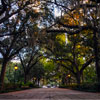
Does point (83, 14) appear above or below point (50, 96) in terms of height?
above

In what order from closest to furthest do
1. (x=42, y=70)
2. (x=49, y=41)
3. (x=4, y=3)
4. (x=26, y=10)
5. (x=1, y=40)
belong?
(x=4, y=3), (x=49, y=41), (x=26, y=10), (x=1, y=40), (x=42, y=70)

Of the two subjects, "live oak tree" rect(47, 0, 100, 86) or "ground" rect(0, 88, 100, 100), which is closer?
"ground" rect(0, 88, 100, 100)

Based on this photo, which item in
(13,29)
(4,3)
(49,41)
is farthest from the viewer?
(13,29)

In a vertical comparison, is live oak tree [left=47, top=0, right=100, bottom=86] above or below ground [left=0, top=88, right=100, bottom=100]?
above

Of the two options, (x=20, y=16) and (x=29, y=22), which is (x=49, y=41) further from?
(x=20, y=16)

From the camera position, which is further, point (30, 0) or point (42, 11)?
point (42, 11)

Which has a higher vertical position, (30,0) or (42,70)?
(30,0)

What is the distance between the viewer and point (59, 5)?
10.4 metres

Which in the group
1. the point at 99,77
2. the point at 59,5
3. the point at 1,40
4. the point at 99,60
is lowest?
the point at 99,77

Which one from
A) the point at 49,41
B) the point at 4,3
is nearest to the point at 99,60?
the point at 49,41

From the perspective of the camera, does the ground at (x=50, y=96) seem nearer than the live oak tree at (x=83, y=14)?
Yes

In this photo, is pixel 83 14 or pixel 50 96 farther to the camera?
pixel 83 14

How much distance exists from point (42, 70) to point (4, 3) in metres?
30.2

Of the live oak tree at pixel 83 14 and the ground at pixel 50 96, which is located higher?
the live oak tree at pixel 83 14
